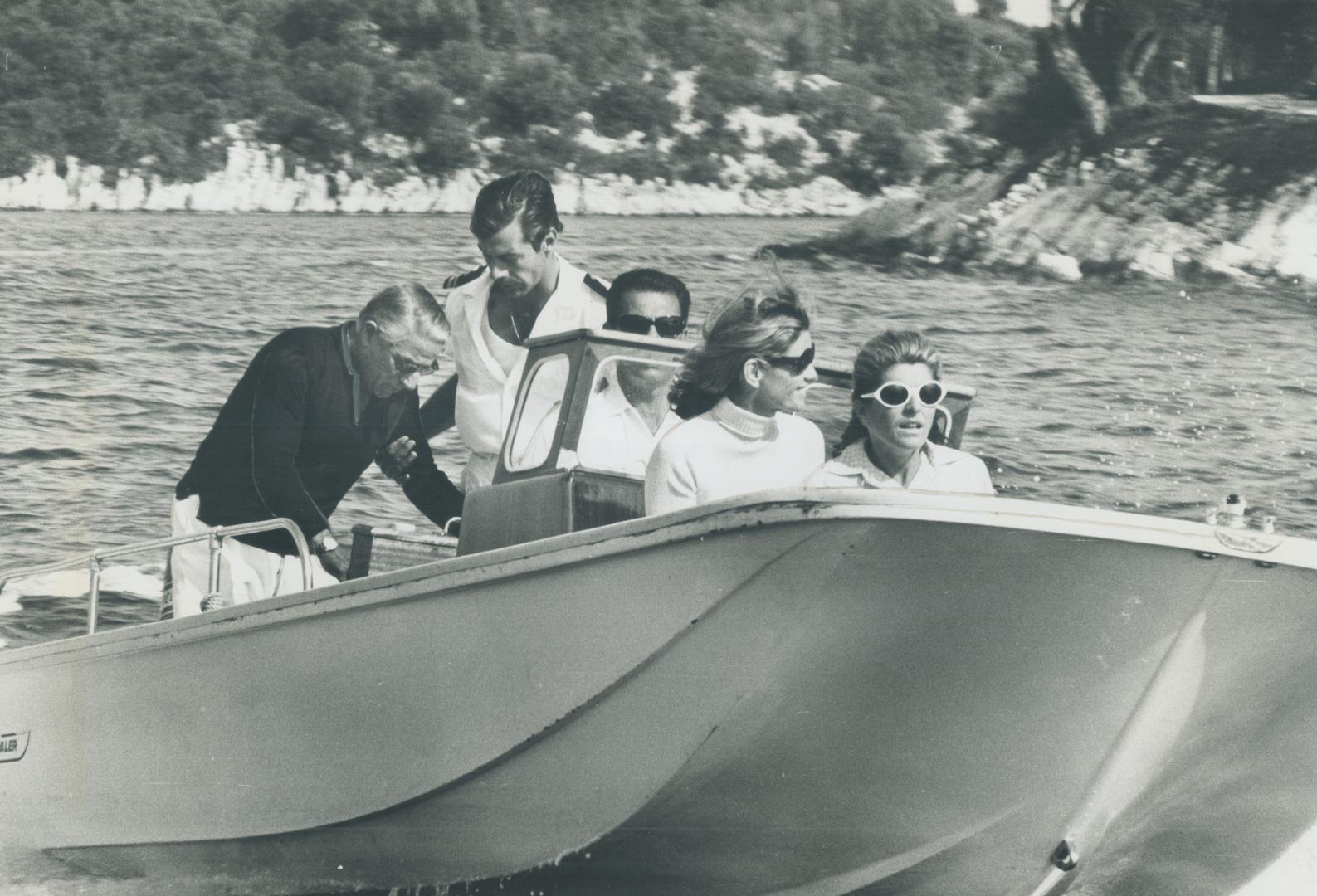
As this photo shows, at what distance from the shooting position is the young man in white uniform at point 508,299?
4.32 metres

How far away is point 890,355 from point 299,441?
181 cm

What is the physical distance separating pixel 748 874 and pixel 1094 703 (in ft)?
2.29

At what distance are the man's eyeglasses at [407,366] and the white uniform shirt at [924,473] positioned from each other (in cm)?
131

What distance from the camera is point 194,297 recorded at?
6.30 metres

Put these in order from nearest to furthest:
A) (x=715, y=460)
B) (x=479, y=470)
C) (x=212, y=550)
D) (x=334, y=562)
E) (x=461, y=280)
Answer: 1. (x=715, y=460)
2. (x=212, y=550)
3. (x=334, y=562)
4. (x=479, y=470)
5. (x=461, y=280)

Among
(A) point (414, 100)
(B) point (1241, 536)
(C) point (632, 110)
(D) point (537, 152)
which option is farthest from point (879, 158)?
(B) point (1241, 536)

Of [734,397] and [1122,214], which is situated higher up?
[1122,214]

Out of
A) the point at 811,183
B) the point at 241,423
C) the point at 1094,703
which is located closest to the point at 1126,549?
the point at 1094,703

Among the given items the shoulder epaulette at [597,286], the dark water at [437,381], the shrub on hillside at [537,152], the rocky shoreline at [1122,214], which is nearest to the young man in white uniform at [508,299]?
the shoulder epaulette at [597,286]

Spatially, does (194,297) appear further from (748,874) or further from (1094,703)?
(1094,703)

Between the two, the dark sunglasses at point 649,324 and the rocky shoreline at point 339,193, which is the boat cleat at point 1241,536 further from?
the rocky shoreline at point 339,193

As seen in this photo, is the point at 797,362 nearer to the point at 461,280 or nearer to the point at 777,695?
the point at 777,695

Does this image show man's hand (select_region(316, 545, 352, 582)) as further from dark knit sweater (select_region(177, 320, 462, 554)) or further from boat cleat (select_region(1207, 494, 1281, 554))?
boat cleat (select_region(1207, 494, 1281, 554))

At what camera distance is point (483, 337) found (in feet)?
14.4
